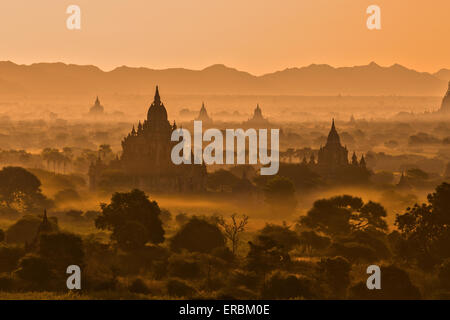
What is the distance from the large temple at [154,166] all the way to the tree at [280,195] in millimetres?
22167

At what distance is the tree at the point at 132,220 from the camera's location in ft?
197

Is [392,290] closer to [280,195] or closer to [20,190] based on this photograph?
[280,195]

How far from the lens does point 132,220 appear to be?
61.5 meters

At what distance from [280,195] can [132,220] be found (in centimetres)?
3662

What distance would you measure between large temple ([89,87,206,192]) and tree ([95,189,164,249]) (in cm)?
4889

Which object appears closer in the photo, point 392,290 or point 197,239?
point 392,290

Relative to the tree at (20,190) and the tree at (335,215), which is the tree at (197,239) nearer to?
the tree at (335,215)

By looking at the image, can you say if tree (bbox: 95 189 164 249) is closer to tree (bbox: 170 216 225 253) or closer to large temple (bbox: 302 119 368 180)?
tree (bbox: 170 216 225 253)

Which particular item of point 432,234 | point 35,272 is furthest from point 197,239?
point 432,234
